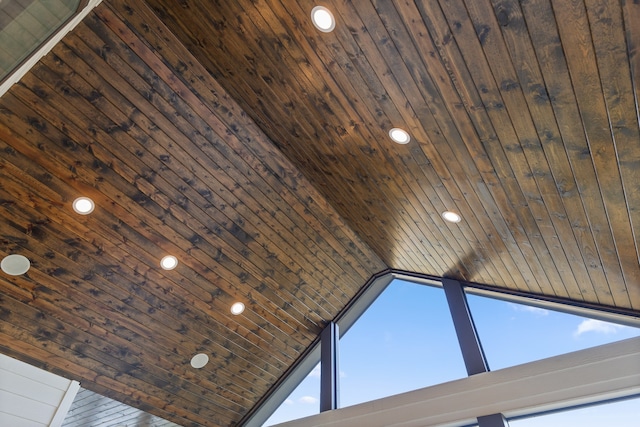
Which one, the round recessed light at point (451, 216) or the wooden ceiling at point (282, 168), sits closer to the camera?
the wooden ceiling at point (282, 168)

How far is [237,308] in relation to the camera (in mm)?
4418

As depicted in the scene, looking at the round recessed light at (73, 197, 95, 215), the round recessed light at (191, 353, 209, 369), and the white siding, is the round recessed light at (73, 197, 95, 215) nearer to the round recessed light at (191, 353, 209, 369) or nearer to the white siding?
the white siding

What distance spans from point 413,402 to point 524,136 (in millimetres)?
2764

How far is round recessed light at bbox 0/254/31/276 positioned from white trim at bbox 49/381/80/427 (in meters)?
1.38

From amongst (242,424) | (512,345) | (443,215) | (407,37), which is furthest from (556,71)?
(242,424)

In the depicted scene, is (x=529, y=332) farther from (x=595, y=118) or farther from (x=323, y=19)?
(x=323, y=19)

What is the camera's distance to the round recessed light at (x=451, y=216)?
3.32m

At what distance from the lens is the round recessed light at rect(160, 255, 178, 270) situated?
12.4 feet

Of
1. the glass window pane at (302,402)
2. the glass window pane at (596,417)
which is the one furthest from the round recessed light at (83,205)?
the glass window pane at (596,417)

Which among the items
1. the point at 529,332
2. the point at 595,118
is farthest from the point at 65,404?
the point at 595,118

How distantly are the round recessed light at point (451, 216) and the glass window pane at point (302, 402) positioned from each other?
2682 millimetres

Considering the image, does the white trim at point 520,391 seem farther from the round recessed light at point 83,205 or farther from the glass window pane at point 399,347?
the round recessed light at point 83,205

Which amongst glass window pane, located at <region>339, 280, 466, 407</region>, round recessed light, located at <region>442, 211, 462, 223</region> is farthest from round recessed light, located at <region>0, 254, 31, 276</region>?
round recessed light, located at <region>442, 211, 462, 223</region>

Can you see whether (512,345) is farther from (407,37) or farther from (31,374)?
(31,374)
